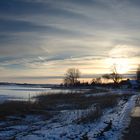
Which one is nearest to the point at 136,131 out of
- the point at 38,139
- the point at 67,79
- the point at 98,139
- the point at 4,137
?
the point at 98,139

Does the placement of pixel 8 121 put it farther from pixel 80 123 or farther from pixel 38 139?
pixel 38 139

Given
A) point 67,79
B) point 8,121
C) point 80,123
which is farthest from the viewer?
point 67,79

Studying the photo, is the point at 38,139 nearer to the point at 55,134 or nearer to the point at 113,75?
the point at 55,134

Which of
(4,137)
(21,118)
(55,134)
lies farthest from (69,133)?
(21,118)

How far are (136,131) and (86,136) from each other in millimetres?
2775

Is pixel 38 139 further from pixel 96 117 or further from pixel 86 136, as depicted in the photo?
pixel 96 117

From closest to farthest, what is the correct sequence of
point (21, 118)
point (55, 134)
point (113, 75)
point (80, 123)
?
point (55, 134) < point (80, 123) < point (21, 118) < point (113, 75)

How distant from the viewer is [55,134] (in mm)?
13906

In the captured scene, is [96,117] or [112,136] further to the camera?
[96,117]

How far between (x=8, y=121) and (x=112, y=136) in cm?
830

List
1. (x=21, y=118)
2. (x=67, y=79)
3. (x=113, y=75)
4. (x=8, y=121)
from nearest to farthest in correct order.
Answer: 1. (x=8, y=121)
2. (x=21, y=118)
3. (x=113, y=75)
4. (x=67, y=79)

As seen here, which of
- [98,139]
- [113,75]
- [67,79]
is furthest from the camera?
[67,79]

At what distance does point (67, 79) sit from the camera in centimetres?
16662

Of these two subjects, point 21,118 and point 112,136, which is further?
point 21,118
